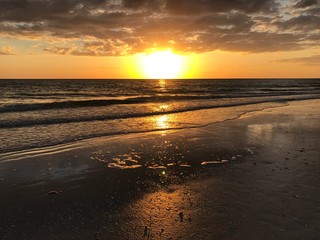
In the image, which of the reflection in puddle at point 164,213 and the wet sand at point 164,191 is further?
the wet sand at point 164,191

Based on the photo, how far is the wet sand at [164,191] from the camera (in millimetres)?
5129

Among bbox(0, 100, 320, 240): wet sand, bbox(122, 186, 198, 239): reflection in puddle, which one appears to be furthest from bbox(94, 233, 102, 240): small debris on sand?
bbox(122, 186, 198, 239): reflection in puddle

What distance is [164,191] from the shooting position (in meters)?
6.92

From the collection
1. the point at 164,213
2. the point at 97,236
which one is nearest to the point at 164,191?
the point at 164,213

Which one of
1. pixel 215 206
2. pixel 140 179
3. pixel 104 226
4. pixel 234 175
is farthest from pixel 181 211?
pixel 234 175

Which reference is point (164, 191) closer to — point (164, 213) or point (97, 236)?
point (164, 213)

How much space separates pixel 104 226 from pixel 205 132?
1035 cm

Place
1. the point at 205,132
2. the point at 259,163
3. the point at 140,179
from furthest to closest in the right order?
the point at 205,132, the point at 259,163, the point at 140,179

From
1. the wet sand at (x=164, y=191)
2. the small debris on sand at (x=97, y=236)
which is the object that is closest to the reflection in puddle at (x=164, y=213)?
the wet sand at (x=164, y=191)

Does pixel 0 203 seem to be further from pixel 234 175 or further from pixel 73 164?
pixel 234 175

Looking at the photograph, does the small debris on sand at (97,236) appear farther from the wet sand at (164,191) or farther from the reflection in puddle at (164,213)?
the reflection in puddle at (164,213)

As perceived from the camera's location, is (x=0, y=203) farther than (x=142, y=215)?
Yes

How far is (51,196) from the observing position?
22.2 ft

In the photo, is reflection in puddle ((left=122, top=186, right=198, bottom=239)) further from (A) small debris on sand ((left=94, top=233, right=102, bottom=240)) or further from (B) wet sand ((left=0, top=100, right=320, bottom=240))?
(A) small debris on sand ((left=94, top=233, right=102, bottom=240))
